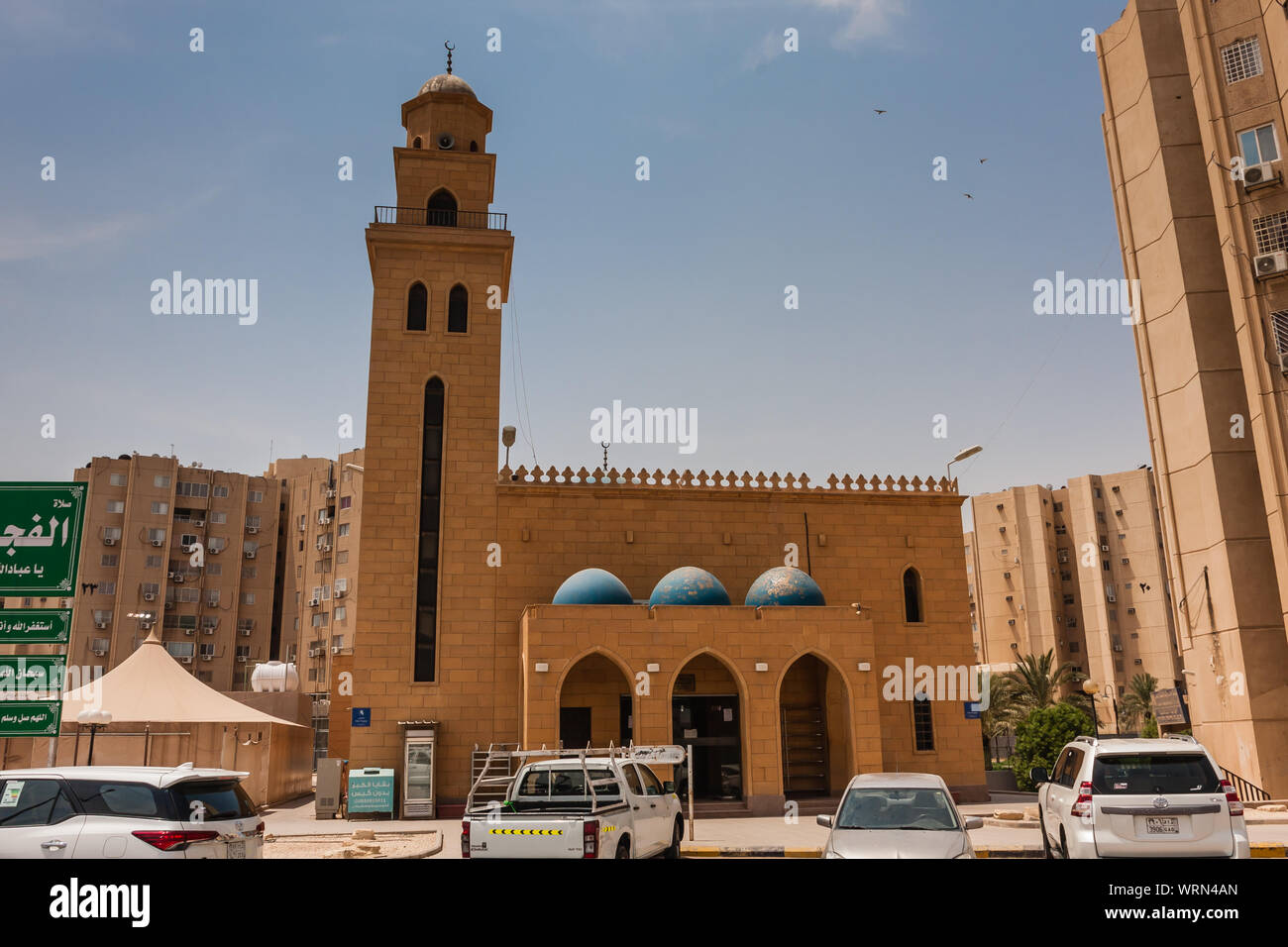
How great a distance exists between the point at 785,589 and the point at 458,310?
12716mm

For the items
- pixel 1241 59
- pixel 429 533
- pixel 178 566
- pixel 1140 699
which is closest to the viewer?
pixel 1241 59

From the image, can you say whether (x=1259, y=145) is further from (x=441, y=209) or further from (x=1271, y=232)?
(x=441, y=209)

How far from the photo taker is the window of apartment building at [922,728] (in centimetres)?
2730

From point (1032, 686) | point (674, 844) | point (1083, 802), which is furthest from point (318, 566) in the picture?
point (1083, 802)

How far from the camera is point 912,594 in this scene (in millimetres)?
28641

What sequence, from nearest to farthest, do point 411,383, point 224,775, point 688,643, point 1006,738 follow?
point 224,775
point 688,643
point 411,383
point 1006,738

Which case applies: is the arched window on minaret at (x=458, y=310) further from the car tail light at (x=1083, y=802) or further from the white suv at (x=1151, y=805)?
the car tail light at (x=1083, y=802)

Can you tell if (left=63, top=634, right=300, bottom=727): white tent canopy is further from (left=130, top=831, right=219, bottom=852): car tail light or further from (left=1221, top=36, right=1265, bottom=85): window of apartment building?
(left=1221, top=36, right=1265, bottom=85): window of apartment building

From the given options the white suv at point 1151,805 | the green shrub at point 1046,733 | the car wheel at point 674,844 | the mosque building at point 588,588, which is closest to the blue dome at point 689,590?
the mosque building at point 588,588

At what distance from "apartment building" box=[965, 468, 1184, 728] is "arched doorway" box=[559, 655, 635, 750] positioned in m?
51.7
